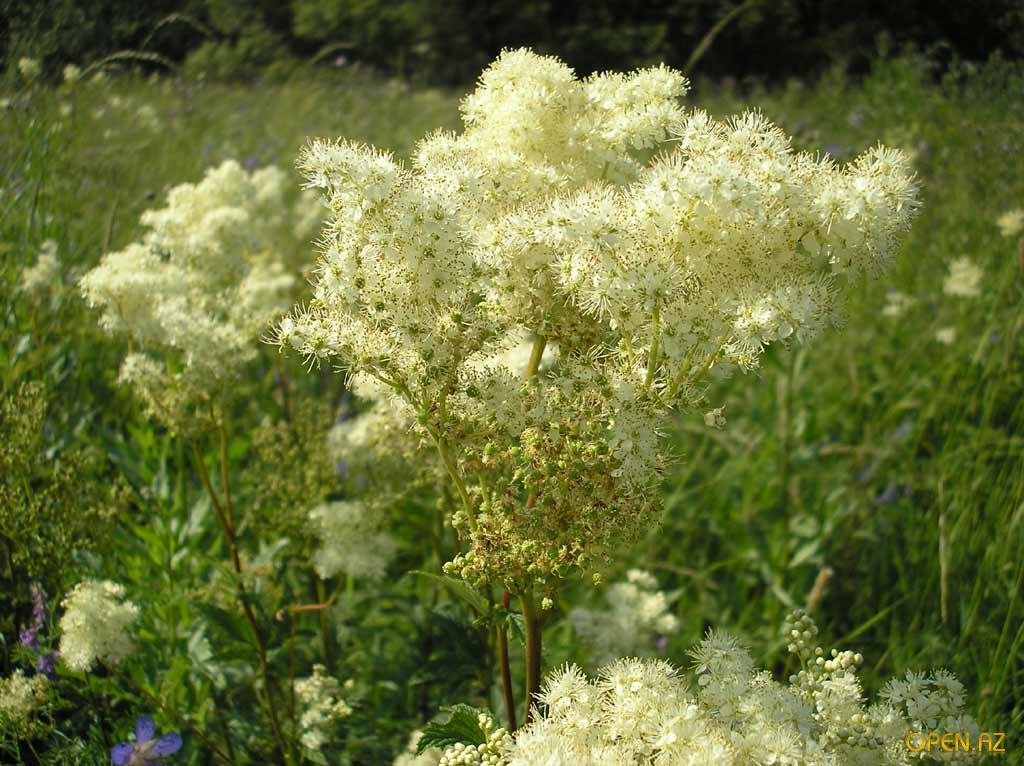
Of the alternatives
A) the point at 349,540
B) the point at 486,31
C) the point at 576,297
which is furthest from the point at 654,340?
the point at 486,31

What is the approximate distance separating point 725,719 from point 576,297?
658 mm

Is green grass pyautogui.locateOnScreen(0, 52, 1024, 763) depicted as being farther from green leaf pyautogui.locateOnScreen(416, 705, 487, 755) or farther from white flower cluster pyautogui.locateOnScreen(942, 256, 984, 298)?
green leaf pyautogui.locateOnScreen(416, 705, 487, 755)

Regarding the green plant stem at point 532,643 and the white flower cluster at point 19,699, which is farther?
the white flower cluster at point 19,699

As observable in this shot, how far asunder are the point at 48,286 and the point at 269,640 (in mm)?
1484

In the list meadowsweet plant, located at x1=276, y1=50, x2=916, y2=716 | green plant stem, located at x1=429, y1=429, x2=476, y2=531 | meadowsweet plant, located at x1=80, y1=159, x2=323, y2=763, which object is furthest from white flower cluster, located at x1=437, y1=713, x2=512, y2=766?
meadowsweet plant, located at x1=80, y1=159, x2=323, y2=763

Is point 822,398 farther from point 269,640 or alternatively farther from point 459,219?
point 459,219

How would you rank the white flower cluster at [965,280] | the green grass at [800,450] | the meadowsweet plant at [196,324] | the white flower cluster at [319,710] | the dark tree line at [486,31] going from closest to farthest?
the white flower cluster at [319,710], the meadowsweet plant at [196,324], the green grass at [800,450], the dark tree line at [486,31], the white flower cluster at [965,280]

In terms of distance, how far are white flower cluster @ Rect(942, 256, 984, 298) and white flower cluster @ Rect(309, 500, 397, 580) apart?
284cm

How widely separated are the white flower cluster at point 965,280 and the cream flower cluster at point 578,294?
2.79 meters

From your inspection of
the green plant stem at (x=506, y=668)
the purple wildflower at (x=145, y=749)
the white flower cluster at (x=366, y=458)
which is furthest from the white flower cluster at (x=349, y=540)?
the green plant stem at (x=506, y=668)

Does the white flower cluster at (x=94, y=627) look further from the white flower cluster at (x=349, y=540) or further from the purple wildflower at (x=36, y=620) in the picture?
the white flower cluster at (x=349, y=540)

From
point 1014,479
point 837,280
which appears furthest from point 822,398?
point 837,280

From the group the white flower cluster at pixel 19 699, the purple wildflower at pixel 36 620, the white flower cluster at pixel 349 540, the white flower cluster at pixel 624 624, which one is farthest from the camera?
the white flower cluster at pixel 624 624

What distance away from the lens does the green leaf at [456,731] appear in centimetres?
145
